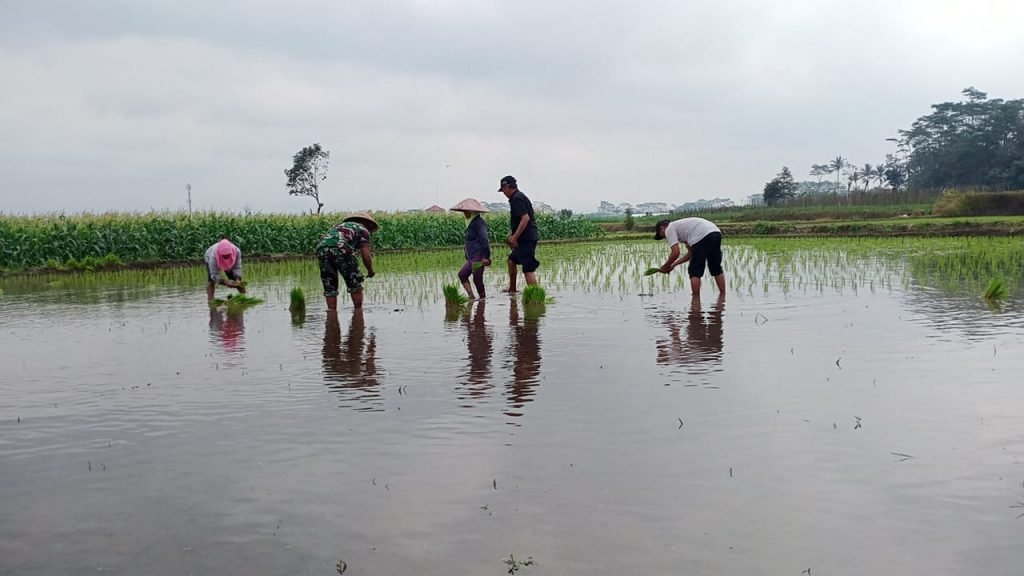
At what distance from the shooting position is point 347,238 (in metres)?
10.3

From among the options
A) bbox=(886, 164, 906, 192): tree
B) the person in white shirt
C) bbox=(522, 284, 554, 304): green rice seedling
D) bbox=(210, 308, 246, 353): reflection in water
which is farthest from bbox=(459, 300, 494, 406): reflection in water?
bbox=(886, 164, 906, 192): tree

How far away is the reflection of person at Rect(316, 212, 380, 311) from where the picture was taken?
10.1 metres

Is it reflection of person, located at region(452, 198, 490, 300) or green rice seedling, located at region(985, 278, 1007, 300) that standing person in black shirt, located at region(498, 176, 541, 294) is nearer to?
reflection of person, located at region(452, 198, 490, 300)

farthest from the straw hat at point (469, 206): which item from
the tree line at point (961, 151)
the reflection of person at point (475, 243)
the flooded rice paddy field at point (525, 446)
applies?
the tree line at point (961, 151)

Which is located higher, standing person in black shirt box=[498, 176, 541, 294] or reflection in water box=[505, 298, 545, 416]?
standing person in black shirt box=[498, 176, 541, 294]

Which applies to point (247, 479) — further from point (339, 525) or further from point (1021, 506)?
point (1021, 506)

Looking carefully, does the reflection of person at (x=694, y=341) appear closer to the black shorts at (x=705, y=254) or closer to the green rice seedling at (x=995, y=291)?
the black shorts at (x=705, y=254)

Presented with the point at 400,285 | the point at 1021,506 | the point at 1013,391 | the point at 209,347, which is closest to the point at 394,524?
the point at 1021,506

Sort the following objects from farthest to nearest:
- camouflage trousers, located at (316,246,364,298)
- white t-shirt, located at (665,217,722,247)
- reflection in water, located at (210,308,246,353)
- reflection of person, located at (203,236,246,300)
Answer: reflection of person, located at (203,236,246,300) < white t-shirt, located at (665,217,722,247) < camouflage trousers, located at (316,246,364,298) < reflection in water, located at (210,308,246,353)

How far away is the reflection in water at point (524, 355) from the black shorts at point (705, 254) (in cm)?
216

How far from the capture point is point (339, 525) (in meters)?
3.26

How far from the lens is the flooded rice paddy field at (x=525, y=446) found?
9.90ft

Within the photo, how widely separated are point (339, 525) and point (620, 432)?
1750mm

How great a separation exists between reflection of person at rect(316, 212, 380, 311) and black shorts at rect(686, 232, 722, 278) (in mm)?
4184
